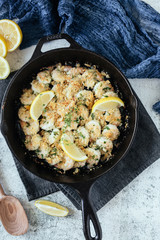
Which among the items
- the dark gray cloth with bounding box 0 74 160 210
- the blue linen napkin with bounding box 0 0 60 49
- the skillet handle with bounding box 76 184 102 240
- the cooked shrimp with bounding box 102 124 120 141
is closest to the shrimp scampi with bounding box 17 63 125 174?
the cooked shrimp with bounding box 102 124 120 141

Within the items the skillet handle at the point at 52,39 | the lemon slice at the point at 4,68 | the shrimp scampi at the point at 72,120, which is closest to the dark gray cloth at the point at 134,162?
the lemon slice at the point at 4,68

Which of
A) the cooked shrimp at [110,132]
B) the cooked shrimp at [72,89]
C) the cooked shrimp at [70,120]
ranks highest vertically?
the cooked shrimp at [72,89]

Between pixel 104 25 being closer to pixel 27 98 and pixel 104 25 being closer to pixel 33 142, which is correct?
pixel 27 98

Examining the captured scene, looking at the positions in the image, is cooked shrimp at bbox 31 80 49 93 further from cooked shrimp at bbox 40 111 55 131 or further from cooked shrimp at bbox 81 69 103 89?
cooked shrimp at bbox 81 69 103 89

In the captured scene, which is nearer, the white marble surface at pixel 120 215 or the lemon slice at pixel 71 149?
the lemon slice at pixel 71 149

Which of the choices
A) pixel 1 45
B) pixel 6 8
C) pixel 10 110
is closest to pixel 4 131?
pixel 10 110

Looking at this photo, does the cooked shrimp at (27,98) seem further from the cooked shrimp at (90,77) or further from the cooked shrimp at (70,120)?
the cooked shrimp at (90,77)
